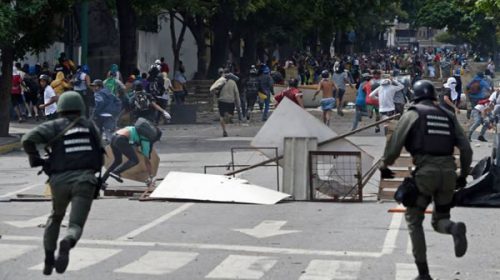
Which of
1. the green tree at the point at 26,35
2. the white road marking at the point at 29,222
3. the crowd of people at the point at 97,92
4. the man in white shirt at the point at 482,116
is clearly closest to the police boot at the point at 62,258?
the white road marking at the point at 29,222

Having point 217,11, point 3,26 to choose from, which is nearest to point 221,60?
point 217,11

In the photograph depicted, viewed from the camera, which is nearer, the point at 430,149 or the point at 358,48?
the point at 430,149

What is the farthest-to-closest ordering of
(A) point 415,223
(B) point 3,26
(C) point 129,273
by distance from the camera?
(B) point 3,26 → (C) point 129,273 → (A) point 415,223

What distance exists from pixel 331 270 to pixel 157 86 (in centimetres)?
2506

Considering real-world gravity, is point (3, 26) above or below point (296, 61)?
above

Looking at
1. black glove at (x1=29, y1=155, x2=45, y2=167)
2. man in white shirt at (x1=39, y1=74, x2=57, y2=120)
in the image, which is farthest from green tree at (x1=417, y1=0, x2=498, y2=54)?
black glove at (x1=29, y1=155, x2=45, y2=167)

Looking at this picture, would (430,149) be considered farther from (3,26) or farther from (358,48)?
(358,48)

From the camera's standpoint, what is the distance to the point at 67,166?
11.0 metres

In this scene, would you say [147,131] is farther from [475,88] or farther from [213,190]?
[475,88]

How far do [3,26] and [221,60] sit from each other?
2556 centimetres

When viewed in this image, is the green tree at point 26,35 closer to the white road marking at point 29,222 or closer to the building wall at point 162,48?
the white road marking at point 29,222

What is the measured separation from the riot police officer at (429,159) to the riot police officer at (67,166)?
254 cm

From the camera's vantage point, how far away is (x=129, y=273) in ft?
38.4

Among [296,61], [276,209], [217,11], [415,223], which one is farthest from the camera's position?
[296,61]
